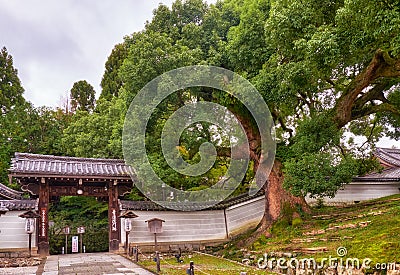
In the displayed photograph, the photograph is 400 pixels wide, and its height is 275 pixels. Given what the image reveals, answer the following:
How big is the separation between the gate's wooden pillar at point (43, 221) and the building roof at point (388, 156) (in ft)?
64.0

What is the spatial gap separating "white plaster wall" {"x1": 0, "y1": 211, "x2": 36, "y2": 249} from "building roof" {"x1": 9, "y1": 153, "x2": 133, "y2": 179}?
1863mm

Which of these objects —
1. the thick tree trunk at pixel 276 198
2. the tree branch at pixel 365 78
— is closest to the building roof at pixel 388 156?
the tree branch at pixel 365 78

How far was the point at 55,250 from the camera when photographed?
1909cm

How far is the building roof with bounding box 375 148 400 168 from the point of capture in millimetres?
21819

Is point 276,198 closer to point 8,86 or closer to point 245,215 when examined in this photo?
point 245,215

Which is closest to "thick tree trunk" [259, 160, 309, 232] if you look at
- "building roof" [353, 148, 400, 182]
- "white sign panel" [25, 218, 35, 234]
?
"building roof" [353, 148, 400, 182]

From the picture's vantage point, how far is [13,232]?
13.7 meters

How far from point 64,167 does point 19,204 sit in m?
2.25

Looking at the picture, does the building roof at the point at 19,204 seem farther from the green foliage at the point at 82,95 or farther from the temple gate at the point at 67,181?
the green foliage at the point at 82,95

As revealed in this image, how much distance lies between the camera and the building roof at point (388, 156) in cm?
2182

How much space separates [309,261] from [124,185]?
9.10m

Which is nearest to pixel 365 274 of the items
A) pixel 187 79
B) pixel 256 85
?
pixel 256 85

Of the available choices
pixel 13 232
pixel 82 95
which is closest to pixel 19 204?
pixel 13 232

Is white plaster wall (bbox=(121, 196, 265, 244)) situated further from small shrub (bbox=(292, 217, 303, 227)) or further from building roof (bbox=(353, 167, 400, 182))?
building roof (bbox=(353, 167, 400, 182))
